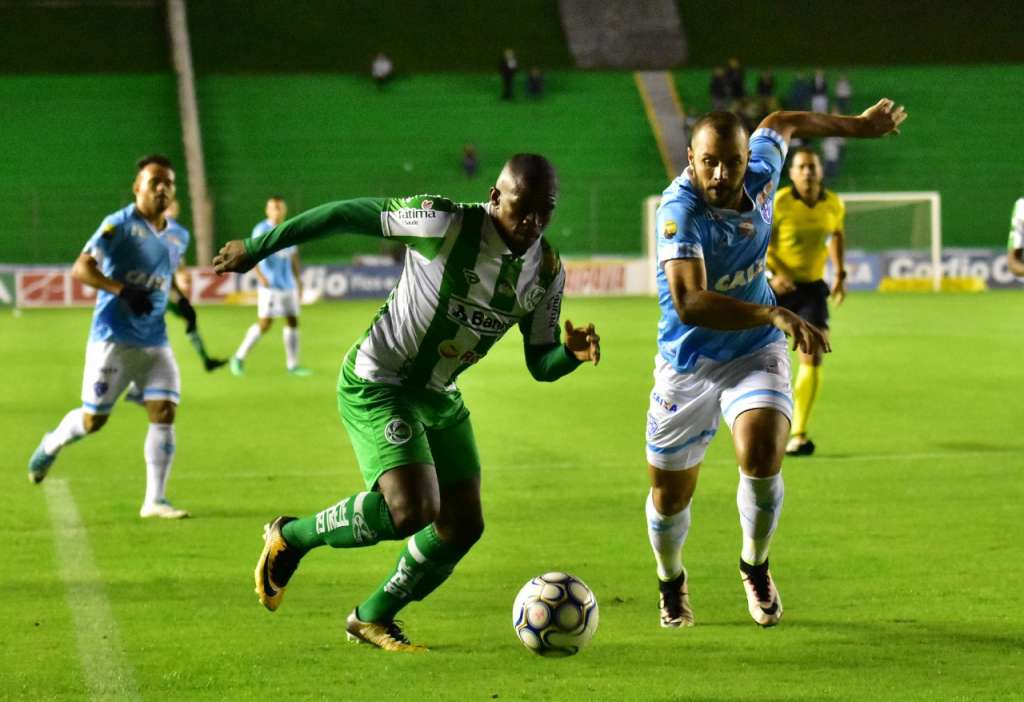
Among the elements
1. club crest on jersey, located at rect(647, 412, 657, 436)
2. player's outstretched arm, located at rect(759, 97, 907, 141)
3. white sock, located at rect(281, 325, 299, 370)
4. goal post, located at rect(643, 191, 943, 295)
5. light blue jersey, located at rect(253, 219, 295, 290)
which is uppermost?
player's outstretched arm, located at rect(759, 97, 907, 141)

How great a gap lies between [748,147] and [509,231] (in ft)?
4.81

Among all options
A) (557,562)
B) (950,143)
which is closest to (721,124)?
(557,562)

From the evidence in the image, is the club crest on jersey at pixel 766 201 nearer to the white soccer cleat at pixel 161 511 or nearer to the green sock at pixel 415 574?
the green sock at pixel 415 574

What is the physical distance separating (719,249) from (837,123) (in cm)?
123

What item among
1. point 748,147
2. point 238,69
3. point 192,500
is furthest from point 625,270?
point 748,147

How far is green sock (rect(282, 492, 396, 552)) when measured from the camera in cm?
631

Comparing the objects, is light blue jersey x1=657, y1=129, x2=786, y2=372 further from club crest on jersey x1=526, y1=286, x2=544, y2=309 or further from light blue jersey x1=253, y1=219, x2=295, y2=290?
light blue jersey x1=253, y1=219, x2=295, y2=290

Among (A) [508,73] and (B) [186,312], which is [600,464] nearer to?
(B) [186,312]

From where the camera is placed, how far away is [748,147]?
7188mm

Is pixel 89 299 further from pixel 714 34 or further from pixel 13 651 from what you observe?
pixel 13 651

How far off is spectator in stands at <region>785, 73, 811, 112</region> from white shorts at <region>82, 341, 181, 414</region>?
3674 centimetres

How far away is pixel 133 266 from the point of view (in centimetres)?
1030

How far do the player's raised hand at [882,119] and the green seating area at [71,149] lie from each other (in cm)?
3525

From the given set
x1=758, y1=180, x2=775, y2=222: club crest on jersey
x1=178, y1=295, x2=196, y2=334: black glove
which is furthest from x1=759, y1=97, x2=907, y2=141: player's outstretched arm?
x1=178, y1=295, x2=196, y2=334: black glove
